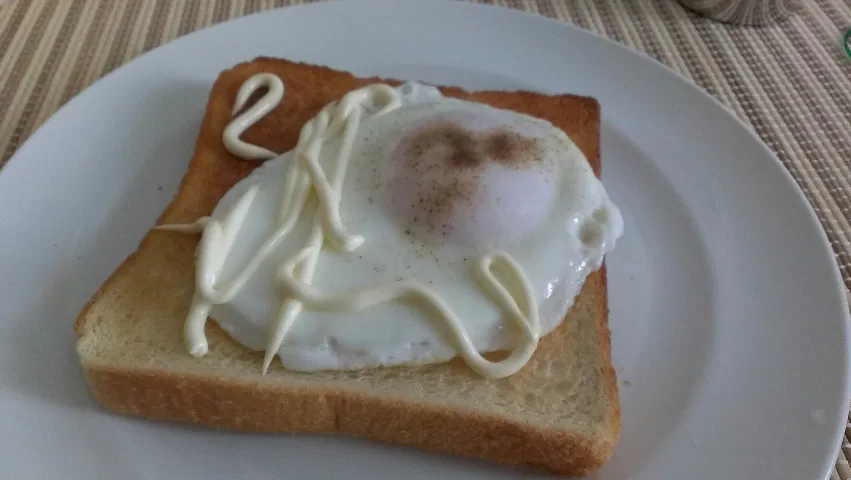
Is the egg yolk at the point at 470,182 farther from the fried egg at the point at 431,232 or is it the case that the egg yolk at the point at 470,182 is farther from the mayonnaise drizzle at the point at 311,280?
the mayonnaise drizzle at the point at 311,280

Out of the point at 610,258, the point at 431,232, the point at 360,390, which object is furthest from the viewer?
the point at 610,258

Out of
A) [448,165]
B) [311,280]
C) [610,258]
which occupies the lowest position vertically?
[610,258]

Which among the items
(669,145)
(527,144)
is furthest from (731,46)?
(527,144)

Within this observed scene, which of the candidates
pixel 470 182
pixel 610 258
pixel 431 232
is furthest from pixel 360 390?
pixel 610 258

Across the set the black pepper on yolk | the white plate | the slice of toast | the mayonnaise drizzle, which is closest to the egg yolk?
the black pepper on yolk

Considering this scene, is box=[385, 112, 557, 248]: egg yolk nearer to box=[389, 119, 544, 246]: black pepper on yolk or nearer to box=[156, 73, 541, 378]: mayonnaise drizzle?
box=[389, 119, 544, 246]: black pepper on yolk

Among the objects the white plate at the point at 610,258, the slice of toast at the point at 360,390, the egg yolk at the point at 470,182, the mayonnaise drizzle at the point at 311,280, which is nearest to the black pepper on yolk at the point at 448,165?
the egg yolk at the point at 470,182

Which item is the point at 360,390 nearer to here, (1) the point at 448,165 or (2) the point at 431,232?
(2) the point at 431,232

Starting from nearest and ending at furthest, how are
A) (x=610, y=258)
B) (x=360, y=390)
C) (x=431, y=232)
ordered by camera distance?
(x=360, y=390), (x=431, y=232), (x=610, y=258)
